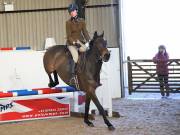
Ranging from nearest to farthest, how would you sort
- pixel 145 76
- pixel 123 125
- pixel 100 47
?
pixel 100 47
pixel 123 125
pixel 145 76

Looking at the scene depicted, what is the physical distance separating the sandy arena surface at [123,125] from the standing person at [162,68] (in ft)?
6.73

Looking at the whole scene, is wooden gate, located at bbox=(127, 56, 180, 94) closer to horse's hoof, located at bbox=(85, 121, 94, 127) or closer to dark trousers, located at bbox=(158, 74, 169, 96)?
dark trousers, located at bbox=(158, 74, 169, 96)

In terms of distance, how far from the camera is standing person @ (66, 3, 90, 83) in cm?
654

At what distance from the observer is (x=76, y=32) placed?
21.6 ft

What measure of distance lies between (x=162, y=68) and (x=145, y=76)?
0.78 metres

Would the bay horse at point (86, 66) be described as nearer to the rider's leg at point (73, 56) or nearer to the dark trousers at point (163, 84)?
the rider's leg at point (73, 56)

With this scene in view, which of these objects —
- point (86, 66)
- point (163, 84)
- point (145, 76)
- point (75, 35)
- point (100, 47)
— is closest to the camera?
point (100, 47)

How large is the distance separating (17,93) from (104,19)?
17.3 feet

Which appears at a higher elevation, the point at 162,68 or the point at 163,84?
the point at 162,68

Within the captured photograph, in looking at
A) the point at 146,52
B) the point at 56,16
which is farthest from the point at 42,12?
the point at 146,52

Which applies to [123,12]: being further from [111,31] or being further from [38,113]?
[38,113]

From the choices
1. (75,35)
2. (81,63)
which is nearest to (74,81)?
(81,63)

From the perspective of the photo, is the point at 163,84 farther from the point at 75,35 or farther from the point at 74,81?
the point at 75,35

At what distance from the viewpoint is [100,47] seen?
642 cm
